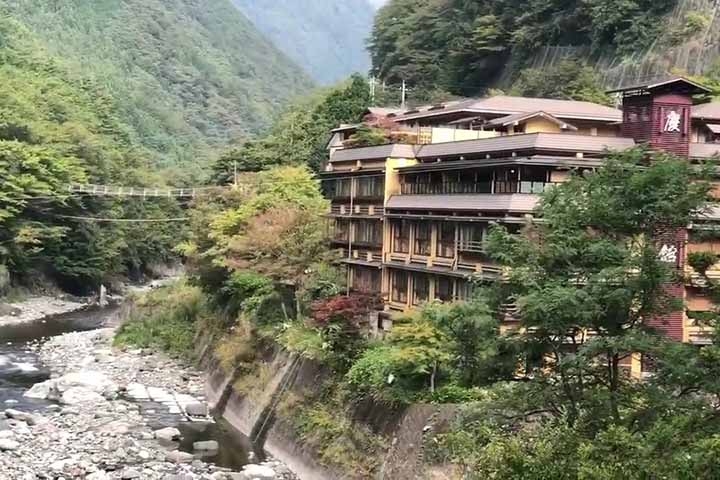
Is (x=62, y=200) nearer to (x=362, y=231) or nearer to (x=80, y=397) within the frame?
(x=80, y=397)

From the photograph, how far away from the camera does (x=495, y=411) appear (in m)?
12.9

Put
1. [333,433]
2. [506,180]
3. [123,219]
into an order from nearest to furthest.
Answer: [333,433] → [506,180] → [123,219]

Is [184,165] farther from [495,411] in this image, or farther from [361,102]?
[495,411]

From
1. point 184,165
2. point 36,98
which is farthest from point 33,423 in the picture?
point 184,165

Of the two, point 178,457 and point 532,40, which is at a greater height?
point 532,40

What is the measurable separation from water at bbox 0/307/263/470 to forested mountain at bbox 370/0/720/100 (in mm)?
24769

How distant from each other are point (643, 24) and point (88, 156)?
37.4 m

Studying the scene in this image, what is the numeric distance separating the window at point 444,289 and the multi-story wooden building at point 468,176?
4 cm

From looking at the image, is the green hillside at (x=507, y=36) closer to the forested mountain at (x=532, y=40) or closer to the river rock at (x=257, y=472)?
the forested mountain at (x=532, y=40)

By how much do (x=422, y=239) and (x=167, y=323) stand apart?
1908 cm

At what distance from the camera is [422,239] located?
24.2m

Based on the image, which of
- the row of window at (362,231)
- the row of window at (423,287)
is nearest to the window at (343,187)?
the row of window at (362,231)

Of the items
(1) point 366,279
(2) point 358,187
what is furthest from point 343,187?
(1) point 366,279

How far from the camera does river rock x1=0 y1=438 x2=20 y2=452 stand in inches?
891
